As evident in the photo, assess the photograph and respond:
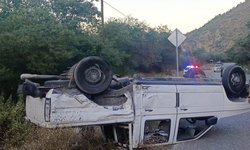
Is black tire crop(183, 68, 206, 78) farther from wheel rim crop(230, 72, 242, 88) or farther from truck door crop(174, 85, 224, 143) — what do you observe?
truck door crop(174, 85, 224, 143)

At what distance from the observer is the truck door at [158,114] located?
7.52 m

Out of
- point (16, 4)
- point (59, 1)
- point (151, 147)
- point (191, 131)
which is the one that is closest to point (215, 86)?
point (191, 131)

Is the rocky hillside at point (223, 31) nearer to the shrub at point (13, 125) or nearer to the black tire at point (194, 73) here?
the black tire at point (194, 73)

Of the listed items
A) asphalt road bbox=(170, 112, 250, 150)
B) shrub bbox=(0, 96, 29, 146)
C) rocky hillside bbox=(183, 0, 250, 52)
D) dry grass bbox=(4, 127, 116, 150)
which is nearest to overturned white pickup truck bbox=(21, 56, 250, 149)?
dry grass bbox=(4, 127, 116, 150)

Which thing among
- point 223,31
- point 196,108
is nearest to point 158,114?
point 196,108

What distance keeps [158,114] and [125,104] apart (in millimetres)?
754

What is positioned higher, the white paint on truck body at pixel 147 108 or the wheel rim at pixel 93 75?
the wheel rim at pixel 93 75

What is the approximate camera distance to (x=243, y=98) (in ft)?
30.5

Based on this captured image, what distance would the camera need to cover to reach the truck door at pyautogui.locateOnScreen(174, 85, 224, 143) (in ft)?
26.5

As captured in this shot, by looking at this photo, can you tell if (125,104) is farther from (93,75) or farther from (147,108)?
(93,75)

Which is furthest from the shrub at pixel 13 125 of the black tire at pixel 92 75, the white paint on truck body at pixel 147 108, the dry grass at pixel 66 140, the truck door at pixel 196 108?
the truck door at pixel 196 108

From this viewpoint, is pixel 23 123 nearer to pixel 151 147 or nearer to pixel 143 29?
pixel 151 147

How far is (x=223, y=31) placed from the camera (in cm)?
9994

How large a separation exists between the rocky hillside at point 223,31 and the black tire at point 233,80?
8312cm
